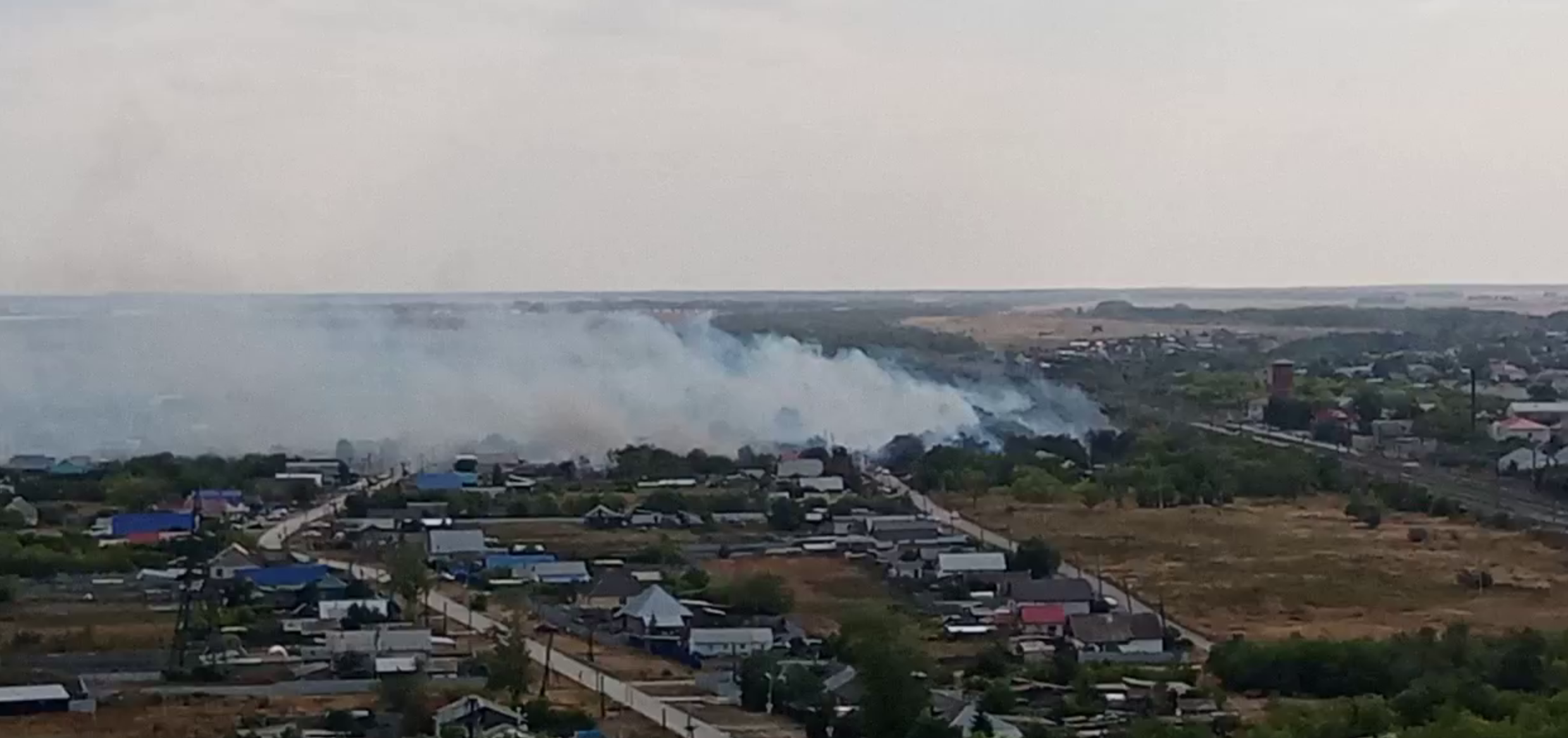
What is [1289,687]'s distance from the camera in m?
13.4

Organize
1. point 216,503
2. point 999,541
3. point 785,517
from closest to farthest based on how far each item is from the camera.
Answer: point 999,541 < point 785,517 < point 216,503

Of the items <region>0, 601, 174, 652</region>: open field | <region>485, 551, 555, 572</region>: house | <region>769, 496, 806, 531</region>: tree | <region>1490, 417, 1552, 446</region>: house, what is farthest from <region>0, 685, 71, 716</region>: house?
<region>1490, 417, 1552, 446</region>: house

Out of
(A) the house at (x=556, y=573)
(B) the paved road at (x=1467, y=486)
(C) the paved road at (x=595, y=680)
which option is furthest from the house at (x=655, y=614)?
(B) the paved road at (x=1467, y=486)

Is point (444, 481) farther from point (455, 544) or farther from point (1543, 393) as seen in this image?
point (1543, 393)

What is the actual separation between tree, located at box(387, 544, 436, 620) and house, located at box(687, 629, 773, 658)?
222 cm

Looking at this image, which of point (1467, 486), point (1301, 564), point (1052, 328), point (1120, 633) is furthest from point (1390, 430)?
point (1052, 328)

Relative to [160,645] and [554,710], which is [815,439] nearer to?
[160,645]

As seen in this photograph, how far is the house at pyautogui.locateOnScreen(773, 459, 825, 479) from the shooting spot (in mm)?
26016

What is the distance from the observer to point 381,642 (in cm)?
1468

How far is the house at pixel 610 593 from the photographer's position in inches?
667

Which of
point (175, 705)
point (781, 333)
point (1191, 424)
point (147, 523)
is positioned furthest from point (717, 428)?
point (781, 333)

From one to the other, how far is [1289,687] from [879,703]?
3089 millimetres

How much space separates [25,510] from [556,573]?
703 cm

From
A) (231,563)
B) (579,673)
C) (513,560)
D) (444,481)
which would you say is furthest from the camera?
(444,481)
